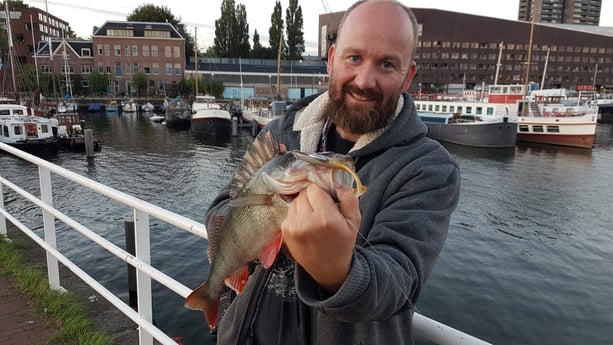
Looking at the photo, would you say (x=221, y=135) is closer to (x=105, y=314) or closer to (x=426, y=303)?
(x=426, y=303)

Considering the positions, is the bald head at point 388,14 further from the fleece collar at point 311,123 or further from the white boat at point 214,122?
the white boat at point 214,122

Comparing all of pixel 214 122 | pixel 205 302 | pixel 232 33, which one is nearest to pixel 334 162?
pixel 205 302

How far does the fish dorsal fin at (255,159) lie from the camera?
1.69 meters

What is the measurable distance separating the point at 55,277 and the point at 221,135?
122ft

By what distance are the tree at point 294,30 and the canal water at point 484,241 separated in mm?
64515

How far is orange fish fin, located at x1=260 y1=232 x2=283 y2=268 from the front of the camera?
4.60 ft

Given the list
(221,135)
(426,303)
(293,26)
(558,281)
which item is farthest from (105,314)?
(293,26)

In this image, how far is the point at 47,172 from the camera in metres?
4.00

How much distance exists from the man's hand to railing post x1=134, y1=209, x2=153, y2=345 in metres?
2.02

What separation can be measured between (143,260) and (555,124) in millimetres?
40695

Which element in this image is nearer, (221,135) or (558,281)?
(558,281)

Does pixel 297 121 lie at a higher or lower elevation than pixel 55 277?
higher

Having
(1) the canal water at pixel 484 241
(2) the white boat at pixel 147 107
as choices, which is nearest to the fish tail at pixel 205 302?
(1) the canal water at pixel 484 241

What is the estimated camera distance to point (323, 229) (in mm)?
1094
